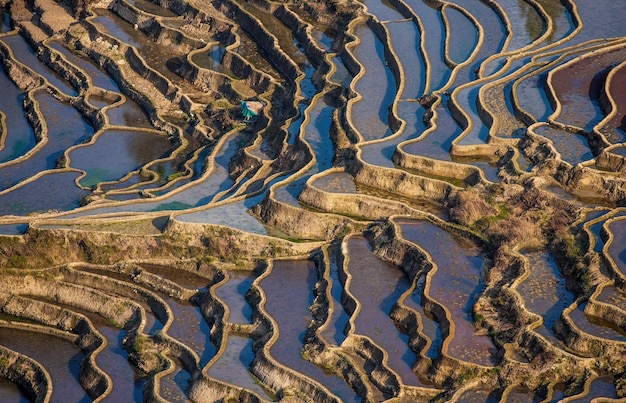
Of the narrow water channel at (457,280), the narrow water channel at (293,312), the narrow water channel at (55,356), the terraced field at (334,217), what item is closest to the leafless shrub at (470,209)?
the terraced field at (334,217)

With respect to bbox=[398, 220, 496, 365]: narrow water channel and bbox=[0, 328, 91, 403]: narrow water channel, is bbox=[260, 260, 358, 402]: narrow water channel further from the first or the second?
bbox=[0, 328, 91, 403]: narrow water channel

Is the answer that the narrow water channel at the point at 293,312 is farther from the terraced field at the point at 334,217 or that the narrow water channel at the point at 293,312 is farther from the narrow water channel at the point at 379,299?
the narrow water channel at the point at 379,299

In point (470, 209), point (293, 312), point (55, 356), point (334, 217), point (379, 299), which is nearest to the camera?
point (379, 299)

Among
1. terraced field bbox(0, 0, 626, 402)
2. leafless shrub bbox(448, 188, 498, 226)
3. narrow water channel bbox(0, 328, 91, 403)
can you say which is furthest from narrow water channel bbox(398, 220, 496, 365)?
narrow water channel bbox(0, 328, 91, 403)

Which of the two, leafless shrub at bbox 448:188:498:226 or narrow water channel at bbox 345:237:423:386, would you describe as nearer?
narrow water channel at bbox 345:237:423:386

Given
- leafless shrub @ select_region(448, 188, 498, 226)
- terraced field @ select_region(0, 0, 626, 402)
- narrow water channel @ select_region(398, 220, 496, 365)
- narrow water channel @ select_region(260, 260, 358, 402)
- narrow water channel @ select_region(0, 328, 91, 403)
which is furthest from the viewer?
leafless shrub @ select_region(448, 188, 498, 226)

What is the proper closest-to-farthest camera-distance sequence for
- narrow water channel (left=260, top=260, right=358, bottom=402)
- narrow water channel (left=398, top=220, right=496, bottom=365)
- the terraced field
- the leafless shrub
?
narrow water channel (left=398, top=220, right=496, bottom=365), narrow water channel (left=260, top=260, right=358, bottom=402), the terraced field, the leafless shrub

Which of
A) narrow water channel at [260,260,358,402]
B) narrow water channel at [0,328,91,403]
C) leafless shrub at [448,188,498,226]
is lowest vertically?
narrow water channel at [0,328,91,403]

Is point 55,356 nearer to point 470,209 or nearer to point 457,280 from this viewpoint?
point 457,280

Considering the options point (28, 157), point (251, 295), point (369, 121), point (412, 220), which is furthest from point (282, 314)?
point (28, 157)

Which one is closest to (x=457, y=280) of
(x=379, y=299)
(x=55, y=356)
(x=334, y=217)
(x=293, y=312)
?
(x=379, y=299)
